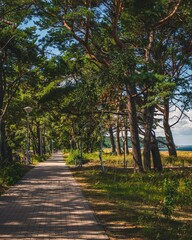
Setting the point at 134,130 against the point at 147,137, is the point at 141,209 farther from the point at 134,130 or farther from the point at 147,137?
the point at 147,137

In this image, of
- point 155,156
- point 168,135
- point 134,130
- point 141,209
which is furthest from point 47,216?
point 168,135

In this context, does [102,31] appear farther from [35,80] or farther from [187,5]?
[35,80]

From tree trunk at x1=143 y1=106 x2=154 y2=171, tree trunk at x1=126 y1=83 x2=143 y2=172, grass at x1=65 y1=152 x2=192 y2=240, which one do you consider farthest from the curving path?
tree trunk at x1=143 y1=106 x2=154 y2=171

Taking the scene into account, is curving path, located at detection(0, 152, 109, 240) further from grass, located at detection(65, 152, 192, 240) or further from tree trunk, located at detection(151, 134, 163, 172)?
tree trunk, located at detection(151, 134, 163, 172)

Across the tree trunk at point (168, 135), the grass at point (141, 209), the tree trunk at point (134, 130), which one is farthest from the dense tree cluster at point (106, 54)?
the tree trunk at point (168, 135)

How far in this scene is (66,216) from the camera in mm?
8453

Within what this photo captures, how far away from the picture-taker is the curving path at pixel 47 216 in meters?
6.74

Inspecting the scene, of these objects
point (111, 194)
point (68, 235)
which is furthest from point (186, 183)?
point (68, 235)

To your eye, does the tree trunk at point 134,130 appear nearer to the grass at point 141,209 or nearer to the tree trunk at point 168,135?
the grass at point 141,209

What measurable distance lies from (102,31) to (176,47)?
509cm

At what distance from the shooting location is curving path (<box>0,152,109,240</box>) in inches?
265

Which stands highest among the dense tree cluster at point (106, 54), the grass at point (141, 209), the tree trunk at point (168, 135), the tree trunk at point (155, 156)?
the dense tree cluster at point (106, 54)

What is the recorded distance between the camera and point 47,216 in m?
8.46

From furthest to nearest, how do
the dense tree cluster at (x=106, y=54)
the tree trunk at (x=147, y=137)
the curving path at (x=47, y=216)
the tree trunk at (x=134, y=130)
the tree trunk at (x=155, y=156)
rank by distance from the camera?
the tree trunk at (x=155, y=156), the tree trunk at (x=147, y=137), the tree trunk at (x=134, y=130), the dense tree cluster at (x=106, y=54), the curving path at (x=47, y=216)
